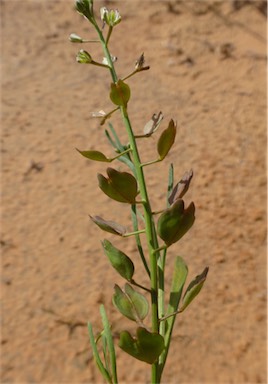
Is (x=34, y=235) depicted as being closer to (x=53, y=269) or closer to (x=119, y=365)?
(x=53, y=269)

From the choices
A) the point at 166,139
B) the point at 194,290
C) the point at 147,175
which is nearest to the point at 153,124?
the point at 166,139

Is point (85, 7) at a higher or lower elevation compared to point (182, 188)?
higher

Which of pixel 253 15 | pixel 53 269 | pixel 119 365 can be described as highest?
pixel 253 15

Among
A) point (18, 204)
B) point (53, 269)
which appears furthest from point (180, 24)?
point (53, 269)

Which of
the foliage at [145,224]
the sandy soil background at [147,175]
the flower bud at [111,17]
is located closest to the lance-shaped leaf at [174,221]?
the foliage at [145,224]

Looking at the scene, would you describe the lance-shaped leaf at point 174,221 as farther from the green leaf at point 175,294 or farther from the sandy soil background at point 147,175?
the sandy soil background at point 147,175

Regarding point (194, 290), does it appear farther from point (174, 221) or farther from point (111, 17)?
point (111, 17)

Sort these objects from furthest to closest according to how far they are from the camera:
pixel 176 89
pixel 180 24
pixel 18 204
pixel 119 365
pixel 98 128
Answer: pixel 180 24, pixel 176 89, pixel 98 128, pixel 18 204, pixel 119 365
